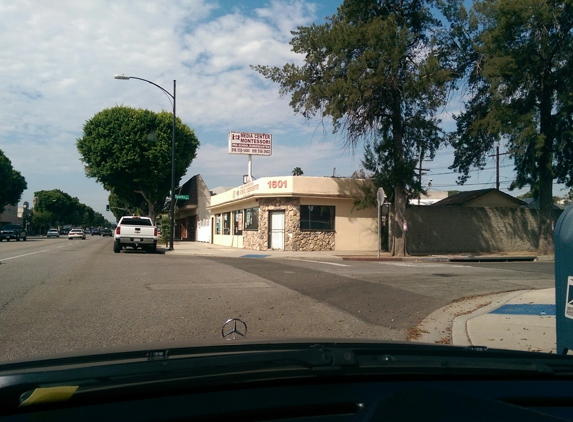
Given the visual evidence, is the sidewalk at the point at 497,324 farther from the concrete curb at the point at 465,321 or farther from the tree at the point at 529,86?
the tree at the point at 529,86

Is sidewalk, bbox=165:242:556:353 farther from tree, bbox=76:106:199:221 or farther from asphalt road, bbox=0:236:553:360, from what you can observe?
tree, bbox=76:106:199:221

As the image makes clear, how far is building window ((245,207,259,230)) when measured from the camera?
31734mm

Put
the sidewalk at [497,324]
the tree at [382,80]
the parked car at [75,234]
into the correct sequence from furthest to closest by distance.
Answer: the parked car at [75,234], the tree at [382,80], the sidewalk at [497,324]

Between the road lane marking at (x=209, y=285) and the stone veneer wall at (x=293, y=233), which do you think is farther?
the stone veneer wall at (x=293, y=233)

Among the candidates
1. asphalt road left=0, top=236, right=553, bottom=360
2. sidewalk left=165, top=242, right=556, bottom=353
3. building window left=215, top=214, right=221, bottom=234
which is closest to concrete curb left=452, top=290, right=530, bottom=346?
sidewalk left=165, top=242, right=556, bottom=353

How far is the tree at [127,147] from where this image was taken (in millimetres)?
44875

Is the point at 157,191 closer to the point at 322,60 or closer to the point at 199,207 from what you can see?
the point at 199,207

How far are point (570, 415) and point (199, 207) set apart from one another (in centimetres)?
4849

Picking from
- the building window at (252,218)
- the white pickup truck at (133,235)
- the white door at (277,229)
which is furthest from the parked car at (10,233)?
the white door at (277,229)

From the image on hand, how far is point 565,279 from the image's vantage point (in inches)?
Answer: 198

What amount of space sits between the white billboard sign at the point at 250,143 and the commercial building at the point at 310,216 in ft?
25.3

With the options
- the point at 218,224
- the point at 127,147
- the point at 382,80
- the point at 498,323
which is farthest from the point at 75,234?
the point at 498,323

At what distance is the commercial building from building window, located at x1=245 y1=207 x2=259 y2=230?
18cm

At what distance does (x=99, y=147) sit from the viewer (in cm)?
4475
